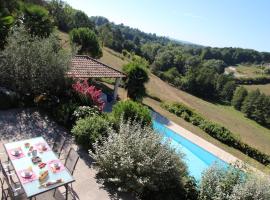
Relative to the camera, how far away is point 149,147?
10.0 meters

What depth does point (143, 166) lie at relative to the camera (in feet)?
31.2

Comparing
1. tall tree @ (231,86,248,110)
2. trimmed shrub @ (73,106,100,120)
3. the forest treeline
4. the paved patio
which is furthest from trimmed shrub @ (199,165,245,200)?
tall tree @ (231,86,248,110)

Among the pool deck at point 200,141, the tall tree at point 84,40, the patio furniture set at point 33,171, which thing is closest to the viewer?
the patio furniture set at point 33,171

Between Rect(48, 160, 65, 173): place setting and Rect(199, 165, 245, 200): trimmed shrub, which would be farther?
Rect(199, 165, 245, 200): trimmed shrub

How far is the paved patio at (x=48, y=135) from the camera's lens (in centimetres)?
963

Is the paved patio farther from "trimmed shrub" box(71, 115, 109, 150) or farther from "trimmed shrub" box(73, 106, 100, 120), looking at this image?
"trimmed shrub" box(73, 106, 100, 120)

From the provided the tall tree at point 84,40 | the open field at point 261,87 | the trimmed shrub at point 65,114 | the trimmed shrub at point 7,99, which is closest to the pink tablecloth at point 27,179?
the trimmed shrub at point 65,114

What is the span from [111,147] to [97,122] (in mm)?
2538

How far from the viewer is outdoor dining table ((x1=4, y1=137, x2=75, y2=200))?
7.26 m

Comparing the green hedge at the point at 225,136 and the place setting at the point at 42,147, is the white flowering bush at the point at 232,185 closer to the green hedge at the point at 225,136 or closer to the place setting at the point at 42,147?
the place setting at the point at 42,147

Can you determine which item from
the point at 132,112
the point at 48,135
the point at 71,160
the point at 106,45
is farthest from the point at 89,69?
the point at 106,45

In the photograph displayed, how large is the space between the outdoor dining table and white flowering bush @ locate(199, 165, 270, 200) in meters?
4.30

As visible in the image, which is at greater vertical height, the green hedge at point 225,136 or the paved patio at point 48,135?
the paved patio at point 48,135

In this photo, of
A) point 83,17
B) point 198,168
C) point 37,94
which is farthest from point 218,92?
point 37,94
